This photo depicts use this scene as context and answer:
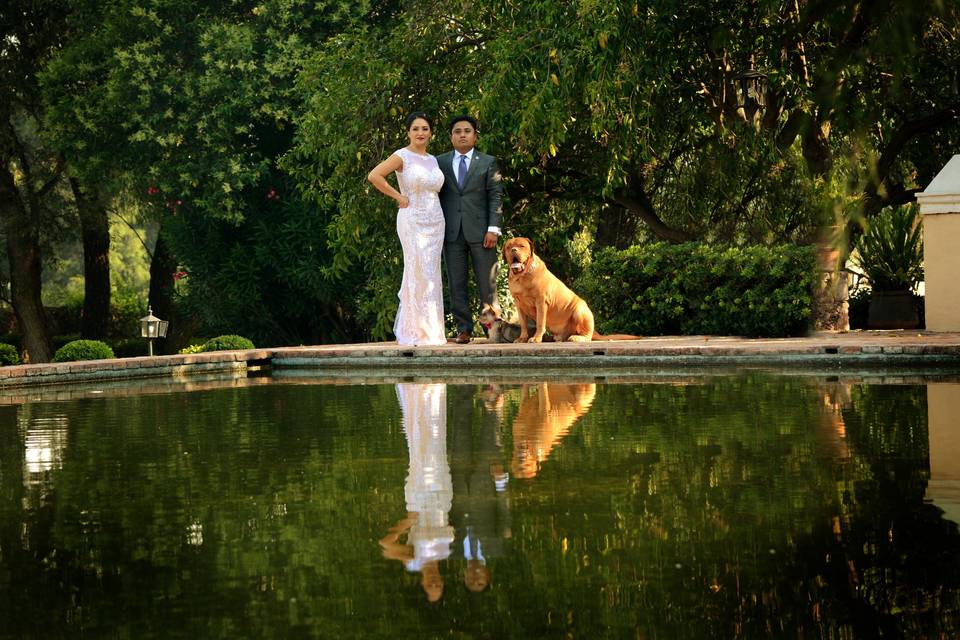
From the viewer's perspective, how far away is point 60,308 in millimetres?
35312

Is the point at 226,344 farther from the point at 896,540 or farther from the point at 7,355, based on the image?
the point at 896,540

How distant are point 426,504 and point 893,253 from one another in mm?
15488

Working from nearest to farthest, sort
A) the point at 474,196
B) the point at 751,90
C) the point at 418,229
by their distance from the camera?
the point at 474,196 → the point at 418,229 → the point at 751,90

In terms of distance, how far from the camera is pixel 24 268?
2986cm

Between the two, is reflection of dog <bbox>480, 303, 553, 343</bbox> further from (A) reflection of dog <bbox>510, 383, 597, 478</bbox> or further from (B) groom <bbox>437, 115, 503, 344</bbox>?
(A) reflection of dog <bbox>510, 383, 597, 478</bbox>

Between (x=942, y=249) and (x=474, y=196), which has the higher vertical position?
(x=474, y=196)

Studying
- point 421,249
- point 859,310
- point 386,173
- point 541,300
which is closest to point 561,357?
point 541,300

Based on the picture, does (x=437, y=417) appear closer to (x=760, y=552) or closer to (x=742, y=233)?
(x=760, y=552)

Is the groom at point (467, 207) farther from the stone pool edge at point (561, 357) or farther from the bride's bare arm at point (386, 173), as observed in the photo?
the stone pool edge at point (561, 357)

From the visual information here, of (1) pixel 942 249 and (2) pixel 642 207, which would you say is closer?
(1) pixel 942 249

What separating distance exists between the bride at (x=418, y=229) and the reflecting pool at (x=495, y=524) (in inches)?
248

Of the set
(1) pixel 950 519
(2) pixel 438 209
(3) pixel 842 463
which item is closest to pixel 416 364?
(2) pixel 438 209

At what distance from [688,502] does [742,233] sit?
1811 centimetres

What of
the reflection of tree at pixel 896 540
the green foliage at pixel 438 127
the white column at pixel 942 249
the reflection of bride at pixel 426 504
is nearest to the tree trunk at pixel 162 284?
the green foliage at pixel 438 127
